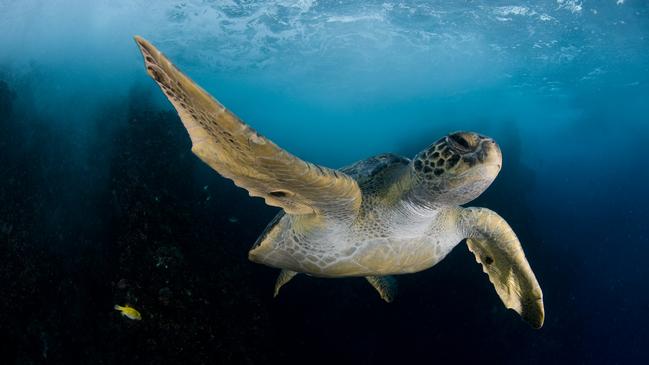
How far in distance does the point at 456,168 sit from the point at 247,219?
8.69 m

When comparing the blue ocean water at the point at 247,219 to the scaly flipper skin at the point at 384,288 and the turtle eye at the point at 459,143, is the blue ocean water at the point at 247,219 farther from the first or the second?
the turtle eye at the point at 459,143

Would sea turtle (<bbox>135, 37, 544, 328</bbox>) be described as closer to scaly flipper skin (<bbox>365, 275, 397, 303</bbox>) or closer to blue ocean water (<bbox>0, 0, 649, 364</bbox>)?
scaly flipper skin (<bbox>365, 275, 397, 303</bbox>)

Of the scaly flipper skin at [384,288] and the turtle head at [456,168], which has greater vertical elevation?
the turtle head at [456,168]

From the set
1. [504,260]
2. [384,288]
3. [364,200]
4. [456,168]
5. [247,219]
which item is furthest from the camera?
[247,219]

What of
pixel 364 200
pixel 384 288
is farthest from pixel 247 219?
pixel 364 200

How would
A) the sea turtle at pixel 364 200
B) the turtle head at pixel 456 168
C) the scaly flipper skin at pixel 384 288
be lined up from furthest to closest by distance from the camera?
the scaly flipper skin at pixel 384 288
the turtle head at pixel 456 168
the sea turtle at pixel 364 200

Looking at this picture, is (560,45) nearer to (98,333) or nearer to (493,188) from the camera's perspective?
(493,188)

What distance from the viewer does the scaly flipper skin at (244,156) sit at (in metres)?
1.03

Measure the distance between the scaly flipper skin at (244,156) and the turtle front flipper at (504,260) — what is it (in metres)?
1.24

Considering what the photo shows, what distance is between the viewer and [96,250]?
6.79 meters

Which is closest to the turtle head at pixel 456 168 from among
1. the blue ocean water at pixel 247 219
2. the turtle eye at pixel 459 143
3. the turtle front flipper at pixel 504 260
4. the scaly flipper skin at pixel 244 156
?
the turtle eye at pixel 459 143

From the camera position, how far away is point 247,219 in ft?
32.0

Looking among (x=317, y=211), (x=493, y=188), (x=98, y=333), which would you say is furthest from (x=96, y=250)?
(x=493, y=188)

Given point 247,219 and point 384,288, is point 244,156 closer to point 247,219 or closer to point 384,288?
point 384,288
